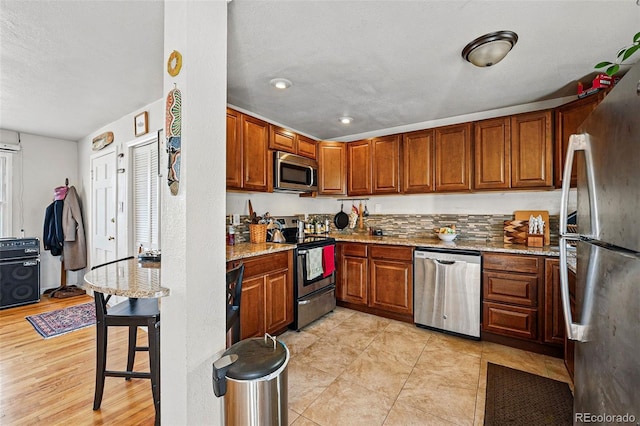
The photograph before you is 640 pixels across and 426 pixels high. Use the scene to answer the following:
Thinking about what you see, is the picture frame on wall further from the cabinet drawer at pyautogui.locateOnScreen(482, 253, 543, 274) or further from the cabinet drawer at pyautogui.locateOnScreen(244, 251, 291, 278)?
the cabinet drawer at pyautogui.locateOnScreen(482, 253, 543, 274)

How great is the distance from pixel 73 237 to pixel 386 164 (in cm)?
461

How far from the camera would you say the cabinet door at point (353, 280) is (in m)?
3.39

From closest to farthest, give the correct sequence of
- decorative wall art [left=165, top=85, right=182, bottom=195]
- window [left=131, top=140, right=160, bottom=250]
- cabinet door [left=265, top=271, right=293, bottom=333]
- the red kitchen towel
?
decorative wall art [left=165, top=85, right=182, bottom=195] < cabinet door [left=265, top=271, right=293, bottom=333] < window [left=131, top=140, right=160, bottom=250] < the red kitchen towel

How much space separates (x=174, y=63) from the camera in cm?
129

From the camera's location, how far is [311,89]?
2.58m

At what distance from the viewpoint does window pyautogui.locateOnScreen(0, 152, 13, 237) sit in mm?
3926

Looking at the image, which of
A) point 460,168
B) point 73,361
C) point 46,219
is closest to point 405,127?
point 460,168

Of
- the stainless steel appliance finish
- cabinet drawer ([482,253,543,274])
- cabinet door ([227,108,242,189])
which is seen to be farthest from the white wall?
cabinet drawer ([482,253,543,274])

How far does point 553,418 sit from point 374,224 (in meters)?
2.62

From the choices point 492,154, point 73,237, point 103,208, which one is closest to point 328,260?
point 492,154

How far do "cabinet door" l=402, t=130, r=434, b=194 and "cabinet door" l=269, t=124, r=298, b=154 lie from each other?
1.37 meters

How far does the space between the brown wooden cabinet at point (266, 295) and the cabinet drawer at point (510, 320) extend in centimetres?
193

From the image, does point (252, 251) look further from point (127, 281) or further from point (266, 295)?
point (127, 281)

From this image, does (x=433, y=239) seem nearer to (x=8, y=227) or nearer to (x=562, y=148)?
(x=562, y=148)
